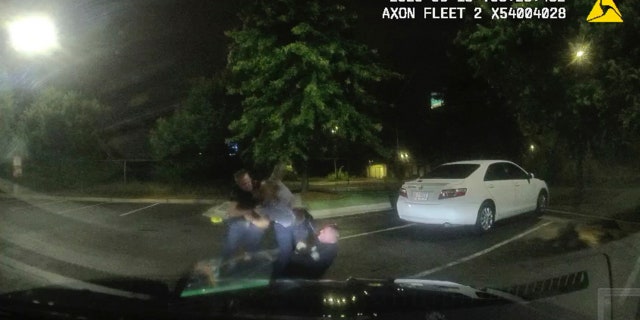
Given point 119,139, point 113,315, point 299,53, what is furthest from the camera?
point 119,139

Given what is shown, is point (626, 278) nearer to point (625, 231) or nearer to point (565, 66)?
point (625, 231)

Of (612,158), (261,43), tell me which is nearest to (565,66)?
(612,158)

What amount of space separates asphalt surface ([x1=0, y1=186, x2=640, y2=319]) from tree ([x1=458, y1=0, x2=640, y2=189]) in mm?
5153

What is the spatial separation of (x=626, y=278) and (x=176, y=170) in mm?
21623

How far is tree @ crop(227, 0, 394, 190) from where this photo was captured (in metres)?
17.2

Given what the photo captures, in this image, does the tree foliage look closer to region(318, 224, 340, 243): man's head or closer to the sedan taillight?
the sedan taillight

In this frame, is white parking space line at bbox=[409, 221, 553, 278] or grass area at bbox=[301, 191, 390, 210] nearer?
white parking space line at bbox=[409, 221, 553, 278]

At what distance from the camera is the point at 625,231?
11641mm

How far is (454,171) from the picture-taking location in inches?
496

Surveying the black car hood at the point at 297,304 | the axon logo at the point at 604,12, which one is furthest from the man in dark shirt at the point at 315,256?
the axon logo at the point at 604,12

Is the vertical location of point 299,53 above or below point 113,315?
above

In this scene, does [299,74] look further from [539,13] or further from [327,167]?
[327,167]

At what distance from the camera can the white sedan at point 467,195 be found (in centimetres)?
1150

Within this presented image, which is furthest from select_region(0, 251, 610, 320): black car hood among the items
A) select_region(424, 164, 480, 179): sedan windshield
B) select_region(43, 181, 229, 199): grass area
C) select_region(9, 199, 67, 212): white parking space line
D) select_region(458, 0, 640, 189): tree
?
select_region(43, 181, 229, 199): grass area
